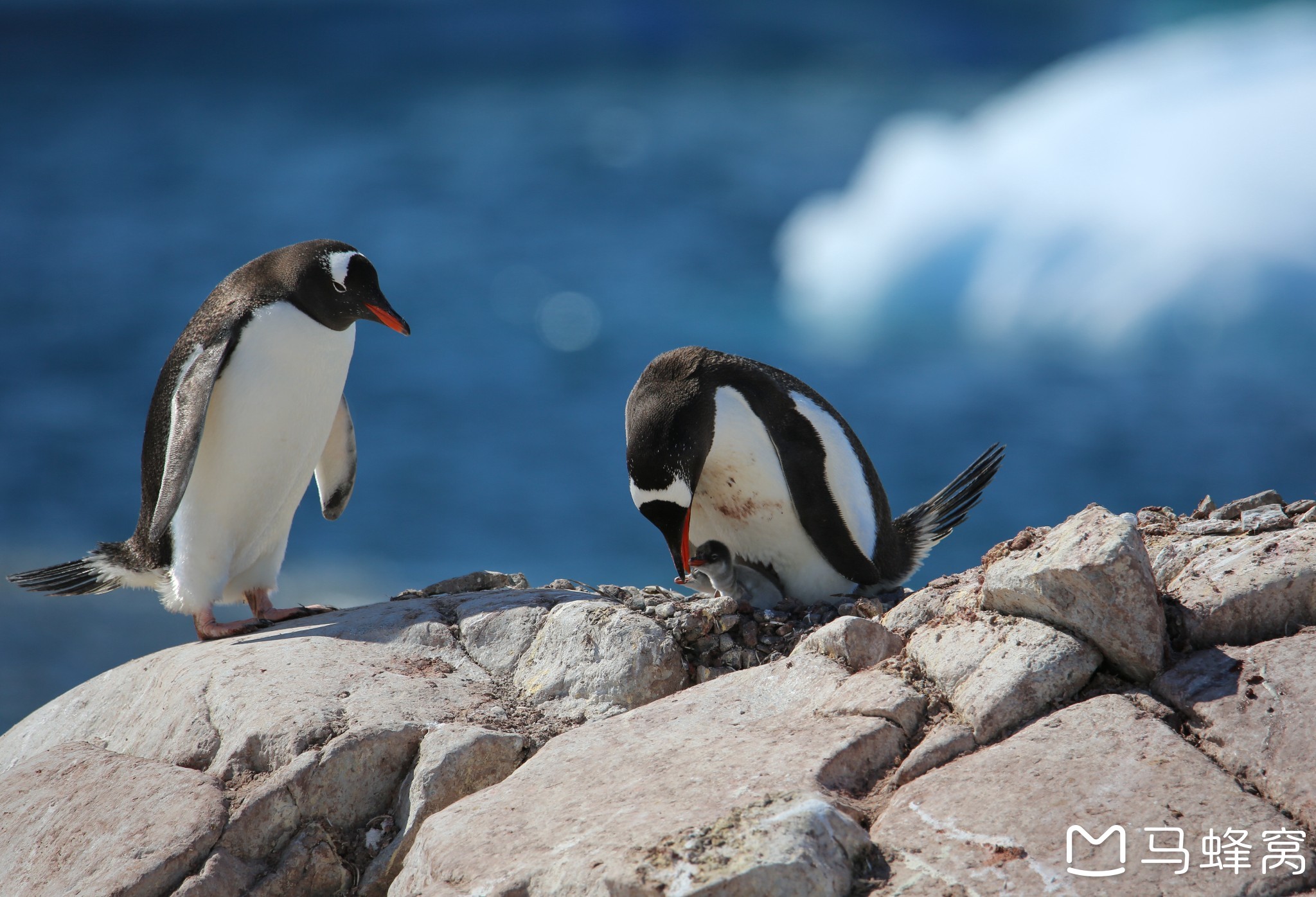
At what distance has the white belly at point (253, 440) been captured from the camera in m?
3.49

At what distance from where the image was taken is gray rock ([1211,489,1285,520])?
288 cm

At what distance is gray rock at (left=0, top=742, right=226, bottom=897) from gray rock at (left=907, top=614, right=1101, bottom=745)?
155cm

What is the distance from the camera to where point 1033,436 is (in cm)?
1983

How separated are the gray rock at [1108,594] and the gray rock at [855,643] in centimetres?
37

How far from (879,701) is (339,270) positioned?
2209mm

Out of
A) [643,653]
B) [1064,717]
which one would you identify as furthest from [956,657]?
[643,653]

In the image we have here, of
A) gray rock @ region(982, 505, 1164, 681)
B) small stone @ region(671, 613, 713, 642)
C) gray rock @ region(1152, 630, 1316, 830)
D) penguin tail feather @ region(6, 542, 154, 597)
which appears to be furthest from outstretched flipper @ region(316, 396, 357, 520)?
gray rock @ region(1152, 630, 1316, 830)

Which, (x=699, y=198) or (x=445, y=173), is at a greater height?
(x=445, y=173)

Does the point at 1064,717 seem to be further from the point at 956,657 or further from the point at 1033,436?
the point at 1033,436

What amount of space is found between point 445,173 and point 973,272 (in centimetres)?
1210

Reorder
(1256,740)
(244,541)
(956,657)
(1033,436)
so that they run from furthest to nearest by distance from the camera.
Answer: (1033,436), (244,541), (956,657), (1256,740)

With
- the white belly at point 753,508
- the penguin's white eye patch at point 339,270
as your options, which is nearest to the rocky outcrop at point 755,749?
the white belly at point 753,508

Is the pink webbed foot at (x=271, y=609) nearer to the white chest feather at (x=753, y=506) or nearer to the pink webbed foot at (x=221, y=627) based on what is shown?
the pink webbed foot at (x=221, y=627)

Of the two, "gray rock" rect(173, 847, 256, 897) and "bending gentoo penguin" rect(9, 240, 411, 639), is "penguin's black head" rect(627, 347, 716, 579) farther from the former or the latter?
"gray rock" rect(173, 847, 256, 897)
